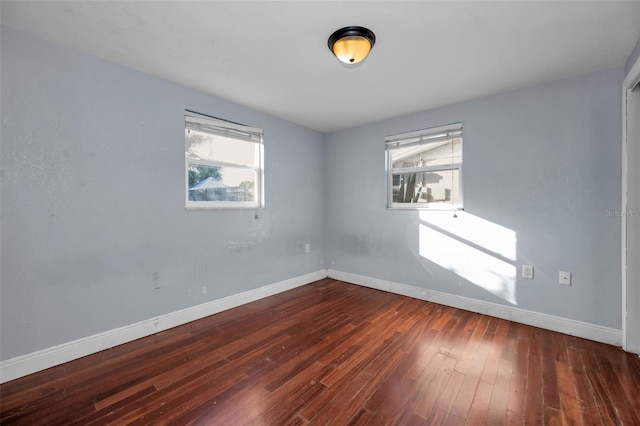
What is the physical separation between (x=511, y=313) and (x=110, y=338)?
153 inches

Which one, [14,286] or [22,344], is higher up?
[14,286]

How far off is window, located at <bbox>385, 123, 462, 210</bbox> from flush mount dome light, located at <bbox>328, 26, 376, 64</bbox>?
1.80 m

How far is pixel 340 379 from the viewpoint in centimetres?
189

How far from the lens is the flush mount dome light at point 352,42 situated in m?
1.86

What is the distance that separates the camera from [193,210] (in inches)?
113

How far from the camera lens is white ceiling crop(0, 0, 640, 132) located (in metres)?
1.70

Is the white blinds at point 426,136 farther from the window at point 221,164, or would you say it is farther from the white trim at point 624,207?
the window at point 221,164

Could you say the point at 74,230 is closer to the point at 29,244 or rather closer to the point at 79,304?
the point at 29,244

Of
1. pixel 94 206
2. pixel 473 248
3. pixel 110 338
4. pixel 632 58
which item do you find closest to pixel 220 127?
pixel 94 206

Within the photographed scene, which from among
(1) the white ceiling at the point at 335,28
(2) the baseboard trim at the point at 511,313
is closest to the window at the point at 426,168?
(1) the white ceiling at the point at 335,28

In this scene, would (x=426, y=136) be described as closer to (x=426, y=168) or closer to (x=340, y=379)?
(x=426, y=168)

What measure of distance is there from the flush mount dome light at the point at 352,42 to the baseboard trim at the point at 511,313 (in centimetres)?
285

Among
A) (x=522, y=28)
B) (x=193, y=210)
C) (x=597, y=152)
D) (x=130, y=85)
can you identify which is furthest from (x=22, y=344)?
(x=597, y=152)

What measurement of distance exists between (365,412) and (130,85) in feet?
10.5
